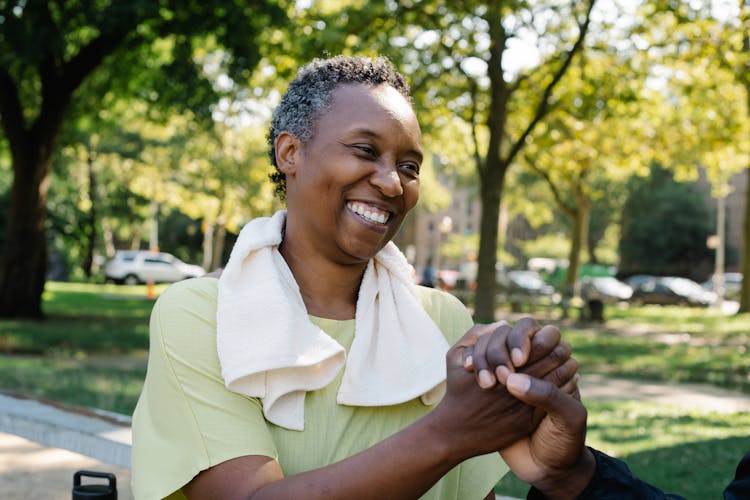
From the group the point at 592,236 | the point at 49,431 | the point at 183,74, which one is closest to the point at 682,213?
the point at 592,236

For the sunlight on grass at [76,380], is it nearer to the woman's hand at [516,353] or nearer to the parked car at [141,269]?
the woman's hand at [516,353]

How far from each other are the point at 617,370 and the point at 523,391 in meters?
12.7

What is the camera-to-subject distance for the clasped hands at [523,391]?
167cm

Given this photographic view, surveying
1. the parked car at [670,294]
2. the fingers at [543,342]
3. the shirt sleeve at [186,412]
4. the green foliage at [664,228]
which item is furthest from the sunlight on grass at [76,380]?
the green foliage at [664,228]

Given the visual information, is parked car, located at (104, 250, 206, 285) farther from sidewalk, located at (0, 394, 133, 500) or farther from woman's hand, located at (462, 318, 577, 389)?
woman's hand, located at (462, 318, 577, 389)

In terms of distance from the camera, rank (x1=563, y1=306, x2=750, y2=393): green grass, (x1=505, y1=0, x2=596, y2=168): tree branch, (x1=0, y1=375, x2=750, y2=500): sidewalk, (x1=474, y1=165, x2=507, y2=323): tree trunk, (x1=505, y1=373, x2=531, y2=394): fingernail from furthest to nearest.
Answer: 1. (x1=474, y1=165, x2=507, y2=323): tree trunk
2. (x1=505, y1=0, x2=596, y2=168): tree branch
3. (x1=563, y1=306, x2=750, y2=393): green grass
4. (x1=0, y1=375, x2=750, y2=500): sidewalk
5. (x1=505, y1=373, x2=531, y2=394): fingernail

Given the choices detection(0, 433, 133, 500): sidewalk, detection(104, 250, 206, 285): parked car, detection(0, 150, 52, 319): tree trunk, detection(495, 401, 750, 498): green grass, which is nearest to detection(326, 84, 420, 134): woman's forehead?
detection(0, 433, 133, 500): sidewalk

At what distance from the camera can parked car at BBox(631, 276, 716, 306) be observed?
145 ft

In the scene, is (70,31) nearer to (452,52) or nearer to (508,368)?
(452,52)

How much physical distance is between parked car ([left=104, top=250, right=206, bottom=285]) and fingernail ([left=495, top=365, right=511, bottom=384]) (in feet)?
140

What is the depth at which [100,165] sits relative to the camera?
44.6m

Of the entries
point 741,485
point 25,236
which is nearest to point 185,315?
point 741,485

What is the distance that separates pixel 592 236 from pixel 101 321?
5317 cm

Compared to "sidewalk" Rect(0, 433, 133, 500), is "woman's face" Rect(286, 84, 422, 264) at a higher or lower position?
higher
